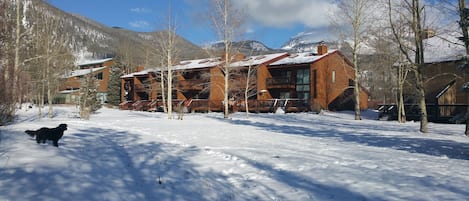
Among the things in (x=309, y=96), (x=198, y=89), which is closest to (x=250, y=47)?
(x=309, y=96)

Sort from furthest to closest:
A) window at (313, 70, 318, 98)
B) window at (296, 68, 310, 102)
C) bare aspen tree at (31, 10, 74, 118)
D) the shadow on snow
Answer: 1. window at (296, 68, 310, 102)
2. window at (313, 70, 318, 98)
3. bare aspen tree at (31, 10, 74, 118)
4. the shadow on snow

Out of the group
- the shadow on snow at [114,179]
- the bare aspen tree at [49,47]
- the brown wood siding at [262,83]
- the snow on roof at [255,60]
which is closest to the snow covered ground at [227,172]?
the shadow on snow at [114,179]

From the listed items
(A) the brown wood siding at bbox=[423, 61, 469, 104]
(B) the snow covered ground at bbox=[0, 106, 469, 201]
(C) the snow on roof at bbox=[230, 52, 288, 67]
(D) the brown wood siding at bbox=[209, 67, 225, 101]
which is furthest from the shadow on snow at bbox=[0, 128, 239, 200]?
(D) the brown wood siding at bbox=[209, 67, 225, 101]

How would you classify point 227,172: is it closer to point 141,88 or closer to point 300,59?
point 300,59

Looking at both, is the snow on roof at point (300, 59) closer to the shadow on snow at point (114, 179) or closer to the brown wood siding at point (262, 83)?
the brown wood siding at point (262, 83)

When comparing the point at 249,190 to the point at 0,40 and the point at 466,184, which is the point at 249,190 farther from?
the point at 0,40

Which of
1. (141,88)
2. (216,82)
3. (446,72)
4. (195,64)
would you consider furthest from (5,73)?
(141,88)

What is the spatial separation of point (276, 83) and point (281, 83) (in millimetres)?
612

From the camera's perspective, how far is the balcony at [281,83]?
4072 cm

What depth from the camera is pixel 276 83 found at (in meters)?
41.1

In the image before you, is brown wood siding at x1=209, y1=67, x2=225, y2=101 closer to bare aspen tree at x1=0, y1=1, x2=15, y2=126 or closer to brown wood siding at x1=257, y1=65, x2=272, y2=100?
brown wood siding at x1=257, y1=65, x2=272, y2=100

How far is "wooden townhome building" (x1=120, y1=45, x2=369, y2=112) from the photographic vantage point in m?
38.0

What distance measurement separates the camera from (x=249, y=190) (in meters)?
6.10

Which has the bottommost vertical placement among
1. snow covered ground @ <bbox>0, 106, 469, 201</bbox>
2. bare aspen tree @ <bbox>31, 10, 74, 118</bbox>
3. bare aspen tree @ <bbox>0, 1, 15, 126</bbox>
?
snow covered ground @ <bbox>0, 106, 469, 201</bbox>
